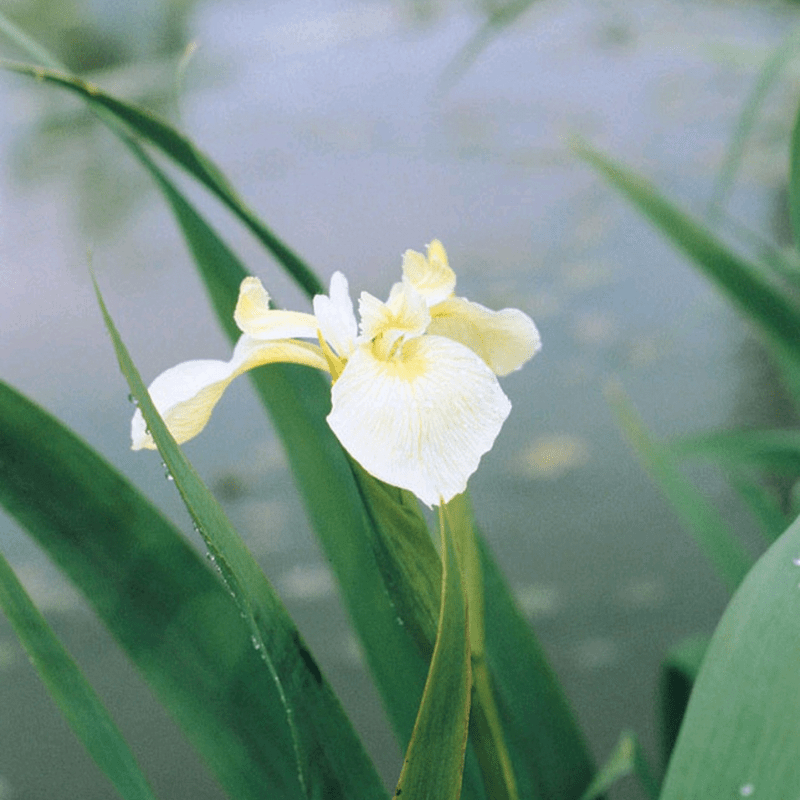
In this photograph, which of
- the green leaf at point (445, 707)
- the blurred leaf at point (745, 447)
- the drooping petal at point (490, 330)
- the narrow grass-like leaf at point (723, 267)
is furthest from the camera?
the blurred leaf at point (745, 447)

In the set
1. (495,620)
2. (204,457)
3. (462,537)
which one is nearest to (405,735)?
(495,620)

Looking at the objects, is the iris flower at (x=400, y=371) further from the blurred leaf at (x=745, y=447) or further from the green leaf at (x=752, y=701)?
the blurred leaf at (x=745, y=447)

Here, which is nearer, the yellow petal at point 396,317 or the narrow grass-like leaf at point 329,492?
the yellow petal at point 396,317

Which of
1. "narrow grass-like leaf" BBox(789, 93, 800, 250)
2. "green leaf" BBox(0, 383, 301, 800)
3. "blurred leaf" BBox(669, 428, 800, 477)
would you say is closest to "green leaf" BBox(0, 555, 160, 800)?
"green leaf" BBox(0, 383, 301, 800)

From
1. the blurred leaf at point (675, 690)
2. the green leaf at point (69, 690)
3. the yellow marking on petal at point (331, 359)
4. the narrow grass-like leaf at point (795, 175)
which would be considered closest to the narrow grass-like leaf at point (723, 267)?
the narrow grass-like leaf at point (795, 175)

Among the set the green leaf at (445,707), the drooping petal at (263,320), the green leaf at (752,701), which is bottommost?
the green leaf at (752,701)

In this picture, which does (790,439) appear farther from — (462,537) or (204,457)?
(204,457)

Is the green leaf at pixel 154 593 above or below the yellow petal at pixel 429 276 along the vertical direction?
below
